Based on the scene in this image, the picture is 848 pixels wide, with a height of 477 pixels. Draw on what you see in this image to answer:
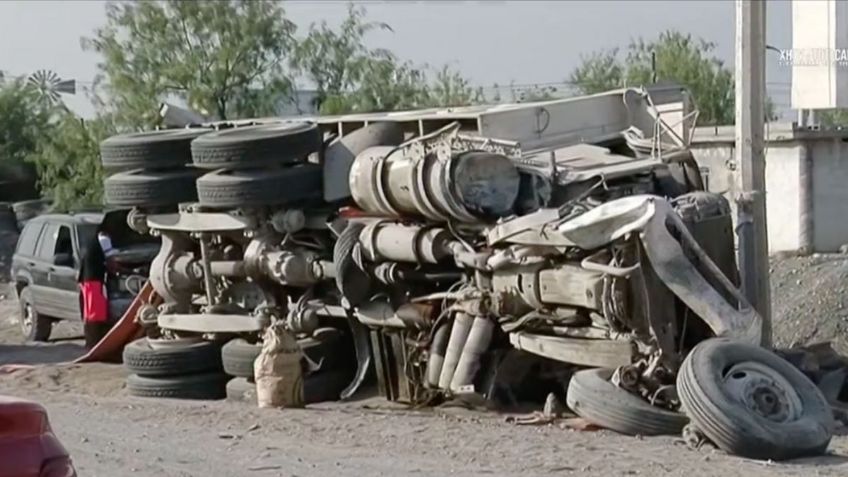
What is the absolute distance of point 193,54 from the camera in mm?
36906

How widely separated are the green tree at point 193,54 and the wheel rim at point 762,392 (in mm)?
26453

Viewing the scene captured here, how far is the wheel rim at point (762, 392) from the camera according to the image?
10.8m

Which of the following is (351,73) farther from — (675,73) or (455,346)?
(455,346)

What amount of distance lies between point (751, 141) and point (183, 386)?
581 cm

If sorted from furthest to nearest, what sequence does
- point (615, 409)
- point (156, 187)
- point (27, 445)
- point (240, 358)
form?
1. point (156, 187)
2. point (240, 358)
3. point (615, 409)
4. point (27, 445)

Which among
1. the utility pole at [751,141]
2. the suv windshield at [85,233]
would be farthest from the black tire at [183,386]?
the suv windshield at [85,233]

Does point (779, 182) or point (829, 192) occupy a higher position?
point (779, 182)

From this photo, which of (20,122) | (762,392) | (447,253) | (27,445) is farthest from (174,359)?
(20,122)

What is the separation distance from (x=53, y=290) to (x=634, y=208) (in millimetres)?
11318

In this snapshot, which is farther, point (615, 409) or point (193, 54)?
point (193, 54)

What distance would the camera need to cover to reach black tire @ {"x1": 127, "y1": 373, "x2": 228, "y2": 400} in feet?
50.1

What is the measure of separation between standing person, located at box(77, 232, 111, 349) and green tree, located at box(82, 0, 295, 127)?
17.5 metres

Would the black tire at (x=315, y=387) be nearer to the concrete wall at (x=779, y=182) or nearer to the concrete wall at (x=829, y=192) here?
the concrete wall at (x=779, y=182)

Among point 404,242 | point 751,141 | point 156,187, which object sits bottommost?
point 404,242
